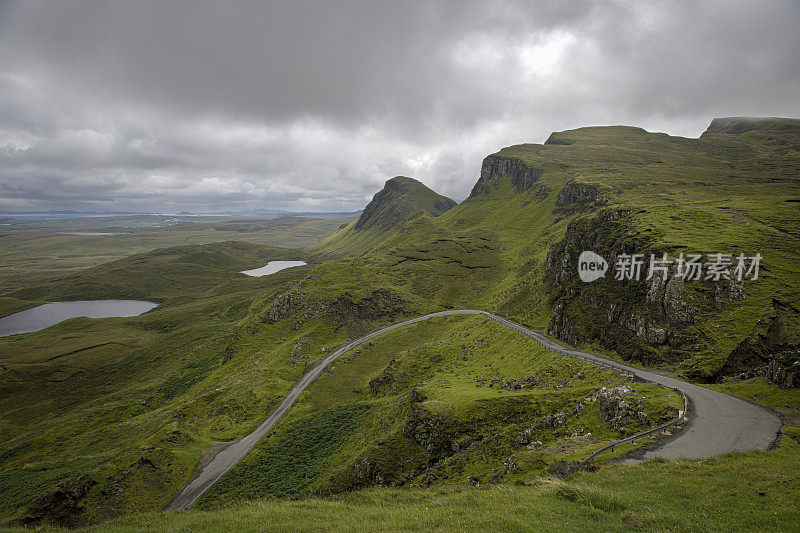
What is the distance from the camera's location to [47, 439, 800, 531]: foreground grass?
727 inches

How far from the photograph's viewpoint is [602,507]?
2094 centimetres

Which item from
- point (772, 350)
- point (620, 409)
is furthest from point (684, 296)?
point (620, 409)

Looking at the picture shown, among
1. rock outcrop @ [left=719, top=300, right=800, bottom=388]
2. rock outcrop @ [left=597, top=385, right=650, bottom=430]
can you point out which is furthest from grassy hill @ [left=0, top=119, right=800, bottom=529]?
rock outcrop @ [left=597, top=385, right=650, bottom=430]

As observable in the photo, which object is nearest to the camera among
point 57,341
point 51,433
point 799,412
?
point 799,412

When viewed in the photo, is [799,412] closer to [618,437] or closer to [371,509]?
[618,437]

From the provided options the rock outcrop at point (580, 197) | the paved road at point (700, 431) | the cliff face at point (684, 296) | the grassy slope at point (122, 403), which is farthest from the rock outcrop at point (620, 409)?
the rock outcrop at point (580, 197)

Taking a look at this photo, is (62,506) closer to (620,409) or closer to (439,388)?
(439,388)

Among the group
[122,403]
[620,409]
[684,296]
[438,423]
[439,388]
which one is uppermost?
[684,296]

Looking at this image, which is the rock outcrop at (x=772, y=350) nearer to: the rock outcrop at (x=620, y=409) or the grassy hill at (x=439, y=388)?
the grassy hill at (x=439, y=388)

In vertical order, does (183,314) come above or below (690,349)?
below

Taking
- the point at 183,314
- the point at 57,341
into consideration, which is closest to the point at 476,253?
the point at 183,314

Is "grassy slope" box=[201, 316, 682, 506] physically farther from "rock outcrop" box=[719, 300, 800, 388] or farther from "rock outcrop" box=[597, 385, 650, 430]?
"rock outcrop" box=[719, 300, 800, 388]

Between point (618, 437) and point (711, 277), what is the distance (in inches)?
1557

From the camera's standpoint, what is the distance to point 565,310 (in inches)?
2968
